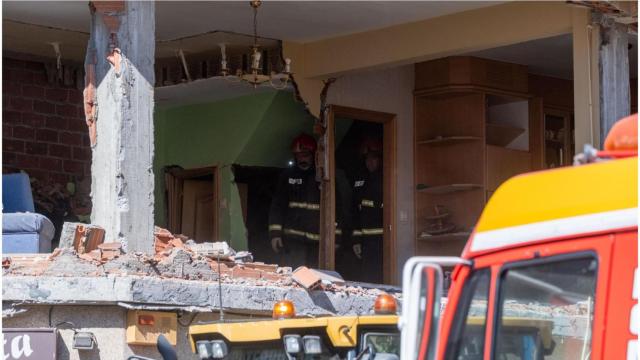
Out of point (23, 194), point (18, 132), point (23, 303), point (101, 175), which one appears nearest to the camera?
point (23, 303)

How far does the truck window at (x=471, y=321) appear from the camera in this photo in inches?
160

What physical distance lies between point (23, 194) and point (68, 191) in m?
3.01

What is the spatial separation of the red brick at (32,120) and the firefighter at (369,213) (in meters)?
3.55

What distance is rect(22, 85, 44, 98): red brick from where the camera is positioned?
46.9 feet

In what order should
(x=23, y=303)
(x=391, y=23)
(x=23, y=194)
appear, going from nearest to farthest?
(x=23, y=303) < (x=23, y=194) < (x=391, y=23)

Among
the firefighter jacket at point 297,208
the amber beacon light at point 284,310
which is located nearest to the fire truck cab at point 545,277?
the amber beacon light at point 284,310

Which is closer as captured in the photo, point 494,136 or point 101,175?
point 101,175

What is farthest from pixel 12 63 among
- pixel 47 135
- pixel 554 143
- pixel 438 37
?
pixel 554 143

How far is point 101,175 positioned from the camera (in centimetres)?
947

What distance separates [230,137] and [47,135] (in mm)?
2033

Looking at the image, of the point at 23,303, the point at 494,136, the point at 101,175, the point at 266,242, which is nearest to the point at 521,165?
the point at 494,136

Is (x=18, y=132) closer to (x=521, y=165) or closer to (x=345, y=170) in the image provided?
(x=345, y=170)

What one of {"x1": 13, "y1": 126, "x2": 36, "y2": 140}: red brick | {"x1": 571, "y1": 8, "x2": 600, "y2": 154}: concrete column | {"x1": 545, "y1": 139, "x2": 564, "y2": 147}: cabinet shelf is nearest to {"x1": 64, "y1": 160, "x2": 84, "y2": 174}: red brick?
{"x1": 13, "y1": 126, "x2": 36, "y2": 140}: red brick

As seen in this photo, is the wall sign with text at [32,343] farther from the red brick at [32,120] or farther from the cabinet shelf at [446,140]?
the cabinet shelf at [446,140]
